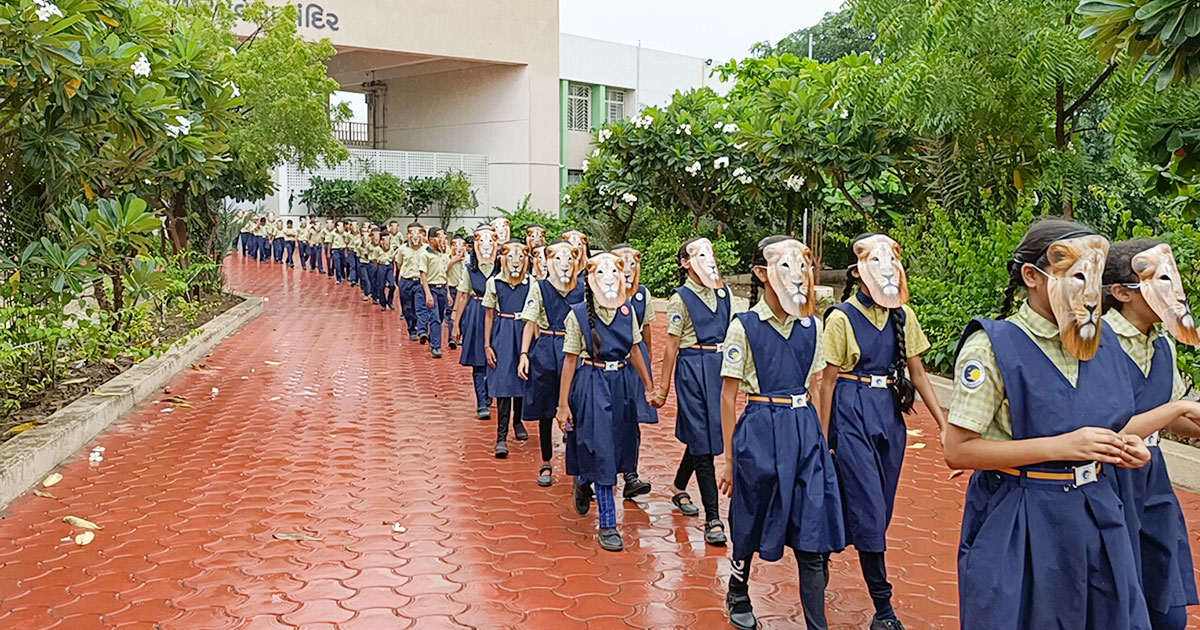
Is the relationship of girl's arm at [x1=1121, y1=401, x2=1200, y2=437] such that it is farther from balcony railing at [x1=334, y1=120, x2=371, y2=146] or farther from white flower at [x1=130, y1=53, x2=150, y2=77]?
balcony railing at [x1=334, y1=120, x2=371, y2=146]

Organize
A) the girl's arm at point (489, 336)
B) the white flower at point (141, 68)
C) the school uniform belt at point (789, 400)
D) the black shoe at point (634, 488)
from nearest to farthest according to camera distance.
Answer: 1. the school uniform belt at point (789, 400)
2. the black shoe at point (634, 488)
3. the white flower at point (141, 68)
4. the girl's arm at point (489, 336)

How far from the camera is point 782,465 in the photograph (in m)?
3.99

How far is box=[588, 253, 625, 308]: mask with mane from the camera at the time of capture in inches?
210

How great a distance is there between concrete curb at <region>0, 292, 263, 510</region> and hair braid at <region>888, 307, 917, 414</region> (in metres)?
5.08

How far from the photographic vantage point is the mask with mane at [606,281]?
5328 millimetres

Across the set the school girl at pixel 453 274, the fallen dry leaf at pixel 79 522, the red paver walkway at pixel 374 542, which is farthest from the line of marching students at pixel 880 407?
the school girl at pixel 453 274

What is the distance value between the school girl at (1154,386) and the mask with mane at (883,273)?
820mm

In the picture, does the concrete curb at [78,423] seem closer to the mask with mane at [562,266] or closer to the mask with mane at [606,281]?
the mask with mane at [562,266]

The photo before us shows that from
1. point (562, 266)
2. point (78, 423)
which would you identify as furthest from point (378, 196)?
point (562, 266)

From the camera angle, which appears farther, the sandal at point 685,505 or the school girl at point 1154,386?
the sandal at point 685,505

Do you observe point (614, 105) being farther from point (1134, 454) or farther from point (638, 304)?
point (1134, 454)

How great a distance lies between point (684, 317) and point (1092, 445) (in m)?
3.07

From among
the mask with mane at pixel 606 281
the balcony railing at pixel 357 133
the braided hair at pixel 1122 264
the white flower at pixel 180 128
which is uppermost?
the balcony railing at pixel 357 133

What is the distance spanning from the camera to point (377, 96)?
3709 centimetres
